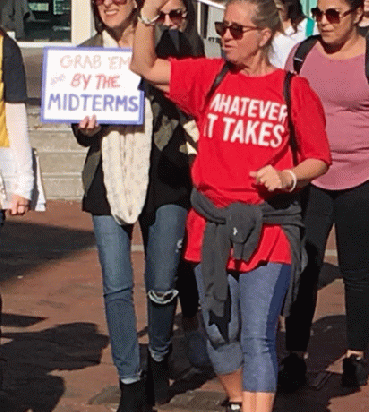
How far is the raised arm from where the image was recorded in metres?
5.79

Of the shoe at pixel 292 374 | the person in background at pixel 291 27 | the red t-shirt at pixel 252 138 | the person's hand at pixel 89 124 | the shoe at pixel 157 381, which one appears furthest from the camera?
the person in background at pixel 291 27

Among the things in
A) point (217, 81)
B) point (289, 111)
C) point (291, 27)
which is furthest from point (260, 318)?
point (291, 27)

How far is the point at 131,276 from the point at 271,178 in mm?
1139

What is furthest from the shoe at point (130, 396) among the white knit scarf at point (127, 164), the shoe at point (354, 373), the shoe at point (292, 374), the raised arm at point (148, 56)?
the raised arm at point (148, 56)

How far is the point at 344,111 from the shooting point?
6887 mm

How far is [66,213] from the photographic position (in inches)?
488

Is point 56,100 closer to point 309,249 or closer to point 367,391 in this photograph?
point 309,249

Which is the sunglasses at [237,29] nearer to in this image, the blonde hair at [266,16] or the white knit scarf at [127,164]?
the blonde hair at [266,16]

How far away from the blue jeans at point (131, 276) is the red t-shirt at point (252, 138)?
65 centimetres

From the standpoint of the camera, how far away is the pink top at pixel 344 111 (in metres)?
6.82

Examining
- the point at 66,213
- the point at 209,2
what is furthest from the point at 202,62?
the point at 66,213

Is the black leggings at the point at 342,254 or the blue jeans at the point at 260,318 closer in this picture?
the blue jeans at the point at 260,318

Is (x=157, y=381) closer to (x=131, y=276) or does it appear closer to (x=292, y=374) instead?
(x=131, y=276)

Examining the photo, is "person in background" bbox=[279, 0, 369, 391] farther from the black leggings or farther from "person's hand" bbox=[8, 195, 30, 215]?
"person's hand" bbox=[8, 195, 30, 215]
